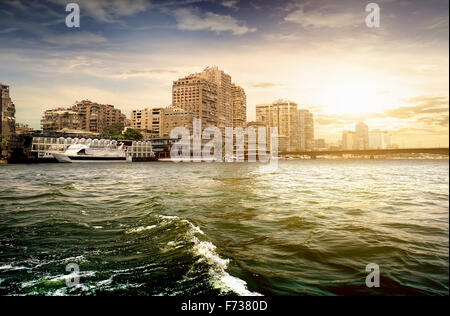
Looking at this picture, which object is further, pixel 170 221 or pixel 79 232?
pixel 170 221

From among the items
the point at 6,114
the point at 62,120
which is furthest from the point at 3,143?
the point at 62,120

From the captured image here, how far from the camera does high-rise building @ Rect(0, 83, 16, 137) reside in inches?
5001

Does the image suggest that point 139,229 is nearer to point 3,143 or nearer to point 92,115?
point 3,143

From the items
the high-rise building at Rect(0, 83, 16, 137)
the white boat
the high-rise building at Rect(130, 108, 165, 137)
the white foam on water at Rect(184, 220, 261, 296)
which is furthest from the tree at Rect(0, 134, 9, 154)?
the white foam on water at Rect(184, 220, 261, 296)

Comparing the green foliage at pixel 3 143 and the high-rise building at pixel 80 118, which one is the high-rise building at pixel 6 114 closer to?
→ the green foliage at pixel 3 143

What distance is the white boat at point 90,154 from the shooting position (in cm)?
9156

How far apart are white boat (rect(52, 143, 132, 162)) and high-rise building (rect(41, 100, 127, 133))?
3437 inches

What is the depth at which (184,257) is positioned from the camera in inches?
272

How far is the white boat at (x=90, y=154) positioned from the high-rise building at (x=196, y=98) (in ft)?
252

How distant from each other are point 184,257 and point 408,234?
307 inches
